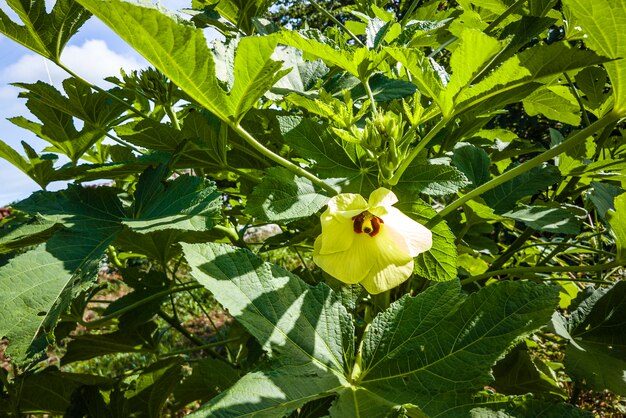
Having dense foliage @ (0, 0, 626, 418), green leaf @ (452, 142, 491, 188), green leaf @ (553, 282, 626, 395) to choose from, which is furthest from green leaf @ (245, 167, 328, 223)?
green leaf @ (553, 282, 626, 395)

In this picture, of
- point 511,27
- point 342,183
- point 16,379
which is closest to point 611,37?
point 511,27

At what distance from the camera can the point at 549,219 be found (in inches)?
38.9

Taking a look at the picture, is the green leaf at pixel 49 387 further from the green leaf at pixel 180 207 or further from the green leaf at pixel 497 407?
the green leaf at pixel 497 407

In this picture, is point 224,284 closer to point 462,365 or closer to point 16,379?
point 462,365

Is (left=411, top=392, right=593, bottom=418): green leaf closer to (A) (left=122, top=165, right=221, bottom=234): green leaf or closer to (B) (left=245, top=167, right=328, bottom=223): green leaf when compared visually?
(B) (left=245, top=167, right=328, bottom=223): green leaf

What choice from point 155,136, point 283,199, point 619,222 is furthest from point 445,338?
point 155,136

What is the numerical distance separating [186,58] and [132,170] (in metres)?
0.47

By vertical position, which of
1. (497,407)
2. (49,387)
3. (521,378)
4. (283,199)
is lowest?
(521,378)

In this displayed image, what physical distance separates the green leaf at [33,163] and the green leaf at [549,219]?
113cm

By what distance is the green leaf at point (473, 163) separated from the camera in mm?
1040

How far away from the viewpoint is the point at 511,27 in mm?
848

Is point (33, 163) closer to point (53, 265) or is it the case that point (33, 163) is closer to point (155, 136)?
point (155, 136)

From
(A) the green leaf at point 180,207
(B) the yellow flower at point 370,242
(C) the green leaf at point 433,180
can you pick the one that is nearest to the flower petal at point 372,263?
(B) the yellow flower at point 370,242

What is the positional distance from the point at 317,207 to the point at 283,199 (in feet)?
0.19
